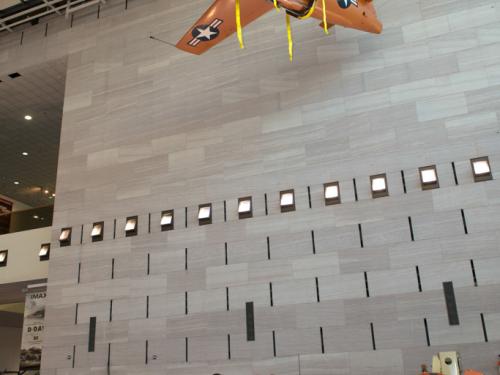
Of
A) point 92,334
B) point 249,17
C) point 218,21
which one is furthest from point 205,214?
point 249,17

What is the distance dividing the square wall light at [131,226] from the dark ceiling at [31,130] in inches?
244

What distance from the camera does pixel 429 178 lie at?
973cm

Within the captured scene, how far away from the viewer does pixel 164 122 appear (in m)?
12.7

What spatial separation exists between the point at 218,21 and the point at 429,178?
510 centimetres

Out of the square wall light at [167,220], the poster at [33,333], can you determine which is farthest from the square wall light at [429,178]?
the poster at [33,333]

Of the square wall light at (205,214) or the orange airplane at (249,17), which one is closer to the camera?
the orange airplane at (249,17)

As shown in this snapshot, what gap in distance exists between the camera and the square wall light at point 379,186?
10.0 meters

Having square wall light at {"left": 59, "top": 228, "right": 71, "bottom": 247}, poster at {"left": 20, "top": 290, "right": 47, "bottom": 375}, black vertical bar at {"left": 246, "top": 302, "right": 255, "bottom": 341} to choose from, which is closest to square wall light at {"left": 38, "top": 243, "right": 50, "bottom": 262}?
poster at {"left": 20, "top": 290, "right": 47, "bottom": 375}

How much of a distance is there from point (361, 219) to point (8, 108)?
14.0m

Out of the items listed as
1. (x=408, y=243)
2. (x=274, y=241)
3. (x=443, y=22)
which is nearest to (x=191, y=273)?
(x=274, y=241)

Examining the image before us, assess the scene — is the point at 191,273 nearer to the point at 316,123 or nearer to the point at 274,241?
the point at 274,241

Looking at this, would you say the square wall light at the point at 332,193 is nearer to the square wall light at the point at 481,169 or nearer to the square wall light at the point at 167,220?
the square wall light at the point at 481,169

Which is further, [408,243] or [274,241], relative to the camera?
[274,241]

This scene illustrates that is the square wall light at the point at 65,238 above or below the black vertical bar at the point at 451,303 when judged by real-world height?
above
